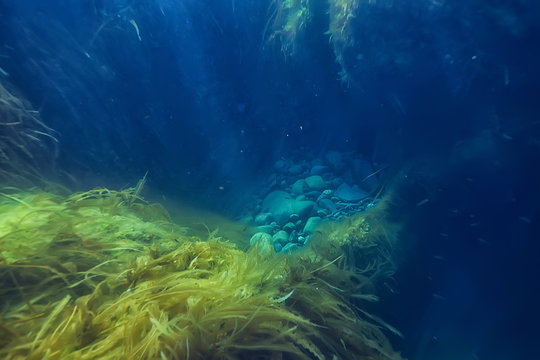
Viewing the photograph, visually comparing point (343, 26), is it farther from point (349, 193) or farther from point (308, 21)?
point (349, 193)

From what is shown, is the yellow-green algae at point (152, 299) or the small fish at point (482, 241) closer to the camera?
the yellow-green algae at point (152, 299)

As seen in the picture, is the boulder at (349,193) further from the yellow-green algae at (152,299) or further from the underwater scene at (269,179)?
the yellow-green algae at (152,299)

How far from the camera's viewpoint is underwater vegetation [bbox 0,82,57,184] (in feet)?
10.3

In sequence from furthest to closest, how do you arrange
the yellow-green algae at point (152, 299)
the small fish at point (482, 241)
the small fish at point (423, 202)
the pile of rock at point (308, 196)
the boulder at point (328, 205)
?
the boulder at point (328, 205) → the pile of rock at point (308, 196) → the small fish at point (423, 202) → the small fish at point (482, 241) → the yellow-green algae at point (152, 299)

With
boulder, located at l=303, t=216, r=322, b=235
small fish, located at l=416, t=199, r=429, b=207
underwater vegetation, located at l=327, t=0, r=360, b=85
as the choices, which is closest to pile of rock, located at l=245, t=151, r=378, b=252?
boulder, located at l=303, t=216, r=322, b=235

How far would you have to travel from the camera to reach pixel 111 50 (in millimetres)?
5070

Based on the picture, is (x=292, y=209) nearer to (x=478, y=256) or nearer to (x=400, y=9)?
(x=478, y=256)

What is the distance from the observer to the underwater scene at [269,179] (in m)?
1.48

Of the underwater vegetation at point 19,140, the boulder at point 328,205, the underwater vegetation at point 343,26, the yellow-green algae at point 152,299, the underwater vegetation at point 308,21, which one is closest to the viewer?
the yellow-green algae at point 152,299

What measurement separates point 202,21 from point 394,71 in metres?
4.76

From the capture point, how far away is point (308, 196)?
5.93m

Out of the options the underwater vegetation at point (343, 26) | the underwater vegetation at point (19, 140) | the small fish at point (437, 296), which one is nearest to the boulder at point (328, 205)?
the small fish at point (437, 296)

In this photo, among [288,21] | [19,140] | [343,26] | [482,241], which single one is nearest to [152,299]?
[19,140]

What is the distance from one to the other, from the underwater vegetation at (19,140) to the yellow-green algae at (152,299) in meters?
1.28
